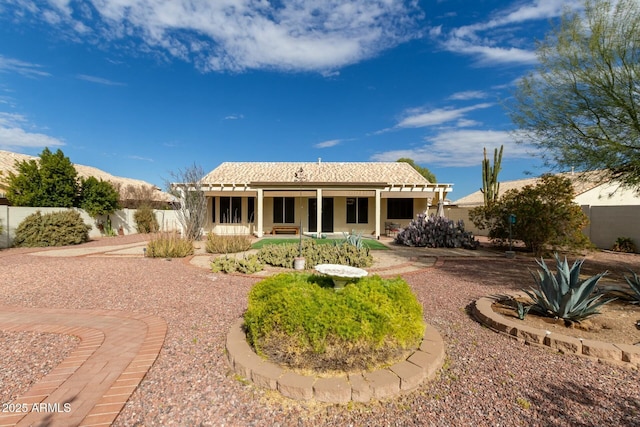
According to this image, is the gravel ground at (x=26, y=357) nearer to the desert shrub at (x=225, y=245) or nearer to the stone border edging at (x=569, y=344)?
the stone border edging at (x=569, y=344)

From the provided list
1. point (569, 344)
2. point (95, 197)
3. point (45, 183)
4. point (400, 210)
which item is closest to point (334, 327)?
point (569, 344)

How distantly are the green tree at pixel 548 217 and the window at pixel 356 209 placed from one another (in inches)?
373

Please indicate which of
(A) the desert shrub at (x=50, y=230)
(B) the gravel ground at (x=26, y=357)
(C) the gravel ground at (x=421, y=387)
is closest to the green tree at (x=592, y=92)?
(C) the gravel ground at (x=421, y=387)

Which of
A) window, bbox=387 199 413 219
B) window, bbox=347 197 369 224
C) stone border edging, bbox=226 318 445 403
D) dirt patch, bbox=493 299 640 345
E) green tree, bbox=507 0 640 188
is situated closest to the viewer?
stone border edging, bbox=226 318 445 403

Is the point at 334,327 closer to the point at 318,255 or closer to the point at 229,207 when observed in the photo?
the point at 318,255

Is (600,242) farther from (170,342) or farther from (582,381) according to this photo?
(170,342)

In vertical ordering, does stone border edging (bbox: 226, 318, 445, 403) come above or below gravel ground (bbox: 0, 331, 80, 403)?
above

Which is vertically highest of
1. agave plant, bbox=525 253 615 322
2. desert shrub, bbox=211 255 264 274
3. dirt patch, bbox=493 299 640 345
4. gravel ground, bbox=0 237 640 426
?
agave plant, bbox=525 253 615 322

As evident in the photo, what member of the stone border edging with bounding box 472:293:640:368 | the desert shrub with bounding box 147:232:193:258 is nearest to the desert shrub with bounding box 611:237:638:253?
the stone border edging with bounding box 472:293:640:368

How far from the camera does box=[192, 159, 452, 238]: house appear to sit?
19.4 meters

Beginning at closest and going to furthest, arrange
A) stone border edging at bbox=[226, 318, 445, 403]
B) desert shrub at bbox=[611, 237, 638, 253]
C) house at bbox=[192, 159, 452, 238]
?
stone border edging at bbox=[226, 318, 445, 403], desert shrub at bbox=[611, 237, 638, 253], house at bbox=[192, 159, 452, 238]

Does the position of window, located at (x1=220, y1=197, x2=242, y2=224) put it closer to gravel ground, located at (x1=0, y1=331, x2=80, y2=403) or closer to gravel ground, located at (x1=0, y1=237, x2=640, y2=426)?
gravel ground, located at (x1=0, y1=237, x2=640, y2=426)

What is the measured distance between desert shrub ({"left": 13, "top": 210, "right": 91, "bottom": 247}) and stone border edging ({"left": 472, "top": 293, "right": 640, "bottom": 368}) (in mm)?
19742

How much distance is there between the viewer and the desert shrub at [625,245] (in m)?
14.6
